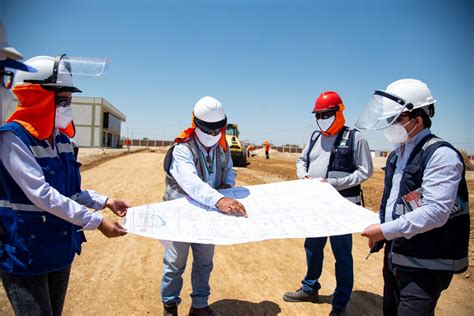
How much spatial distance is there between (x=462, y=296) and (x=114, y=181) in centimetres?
1100

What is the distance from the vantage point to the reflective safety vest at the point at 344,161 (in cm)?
348

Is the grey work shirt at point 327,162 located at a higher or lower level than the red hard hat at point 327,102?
lower

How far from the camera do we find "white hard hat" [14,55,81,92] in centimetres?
196

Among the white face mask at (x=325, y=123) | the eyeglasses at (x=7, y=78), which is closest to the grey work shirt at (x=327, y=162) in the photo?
the white face mask at (x=325, y=123)

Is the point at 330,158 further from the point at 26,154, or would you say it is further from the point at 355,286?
the point at 26,154

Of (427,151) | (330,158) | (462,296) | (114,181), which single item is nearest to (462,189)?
(427,151)

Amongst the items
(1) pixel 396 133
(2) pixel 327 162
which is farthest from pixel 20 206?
(2) pixel 327 162

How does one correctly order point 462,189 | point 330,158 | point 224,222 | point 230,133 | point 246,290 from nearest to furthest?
point 462,189
point 224,222
point 330,158
point 246,290
point 230,133

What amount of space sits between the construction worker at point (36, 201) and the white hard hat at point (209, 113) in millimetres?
1106

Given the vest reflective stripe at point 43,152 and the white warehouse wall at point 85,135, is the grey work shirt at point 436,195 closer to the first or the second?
the vest reflective stripe at point 43,152

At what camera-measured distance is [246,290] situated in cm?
402

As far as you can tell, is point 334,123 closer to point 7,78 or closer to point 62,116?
point 62,116

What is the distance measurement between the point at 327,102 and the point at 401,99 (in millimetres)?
1359

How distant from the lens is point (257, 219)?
2723mm
